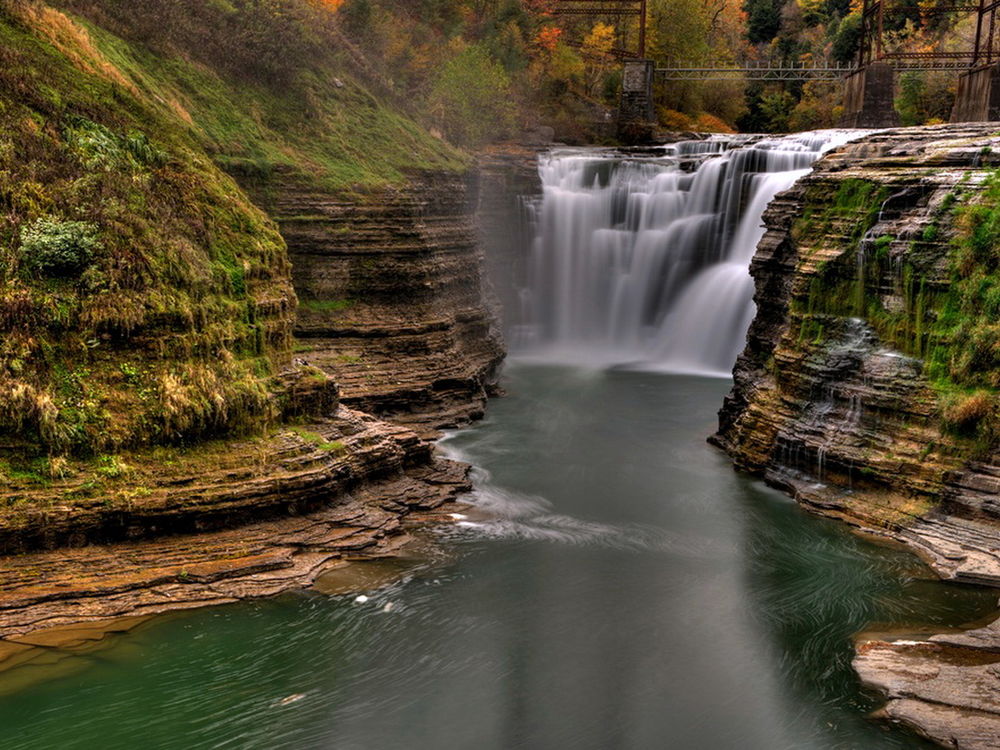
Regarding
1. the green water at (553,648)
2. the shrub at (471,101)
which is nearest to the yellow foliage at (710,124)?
the shrub at (471,101)

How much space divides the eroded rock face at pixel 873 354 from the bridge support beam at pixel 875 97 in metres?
16.4

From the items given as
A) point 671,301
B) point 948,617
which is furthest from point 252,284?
point 671,301

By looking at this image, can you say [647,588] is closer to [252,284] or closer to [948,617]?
[948,617]

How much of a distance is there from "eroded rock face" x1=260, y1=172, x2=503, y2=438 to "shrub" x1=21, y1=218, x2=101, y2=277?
7.57 metres

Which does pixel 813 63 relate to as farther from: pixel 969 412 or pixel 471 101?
pixel 969 412

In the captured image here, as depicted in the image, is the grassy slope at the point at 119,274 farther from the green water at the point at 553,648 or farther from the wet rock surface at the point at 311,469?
the green water at the point at 553,648

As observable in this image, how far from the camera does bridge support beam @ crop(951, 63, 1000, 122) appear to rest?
3266 centimetres

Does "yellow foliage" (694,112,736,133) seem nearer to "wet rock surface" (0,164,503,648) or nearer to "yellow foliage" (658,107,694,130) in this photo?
"yellow foliage" (658,107,694,130)

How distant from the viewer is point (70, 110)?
→ 17.5 metres

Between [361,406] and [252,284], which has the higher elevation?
[252,284]

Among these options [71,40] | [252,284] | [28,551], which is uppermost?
[71,40]

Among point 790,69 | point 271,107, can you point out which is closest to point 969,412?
point 271,107

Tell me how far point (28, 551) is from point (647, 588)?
29.1ft

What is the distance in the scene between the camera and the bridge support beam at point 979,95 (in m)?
32.7
